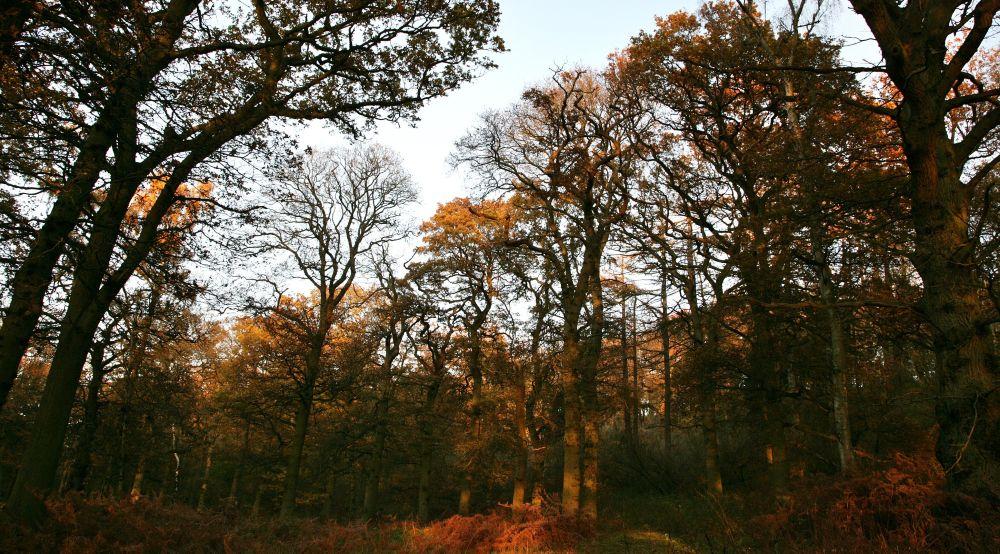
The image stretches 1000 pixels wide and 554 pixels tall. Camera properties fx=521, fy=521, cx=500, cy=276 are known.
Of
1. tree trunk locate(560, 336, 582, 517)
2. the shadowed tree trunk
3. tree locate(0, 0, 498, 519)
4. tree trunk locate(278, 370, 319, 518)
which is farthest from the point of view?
tree trunk locate(278, 370, 319, 518)

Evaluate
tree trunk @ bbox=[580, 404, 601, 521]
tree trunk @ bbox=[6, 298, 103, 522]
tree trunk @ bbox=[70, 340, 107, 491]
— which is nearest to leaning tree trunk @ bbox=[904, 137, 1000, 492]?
tree trunk @ bbox=[580, 404, 601, 521]

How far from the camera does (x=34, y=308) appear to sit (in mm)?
5270

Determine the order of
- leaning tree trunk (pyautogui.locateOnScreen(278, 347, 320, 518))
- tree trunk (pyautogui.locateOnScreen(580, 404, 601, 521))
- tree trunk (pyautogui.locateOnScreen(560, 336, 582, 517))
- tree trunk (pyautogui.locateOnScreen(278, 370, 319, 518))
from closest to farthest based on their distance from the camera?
tree trunk (pyautogui.locateOnScreen(560, 336, 582, 517))
tree trunk (pyautogui.locateOnScreen(580, 404, 601, 521))
tree trunk (pyautogui.locateOnScreen(278, 370, 319, 518))
leaning tree trunk (pyautogui.locateOnScreen(278, 347, 320, 518))

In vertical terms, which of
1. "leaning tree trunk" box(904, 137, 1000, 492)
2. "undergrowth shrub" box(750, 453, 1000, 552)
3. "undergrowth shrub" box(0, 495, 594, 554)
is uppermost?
"leaning tree trunk" box(904, 137, 1000, 492)

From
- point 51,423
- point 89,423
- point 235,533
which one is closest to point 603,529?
point 235,533

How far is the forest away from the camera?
5.68m

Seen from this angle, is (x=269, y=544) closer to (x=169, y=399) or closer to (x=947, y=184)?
(x=169, y=399)

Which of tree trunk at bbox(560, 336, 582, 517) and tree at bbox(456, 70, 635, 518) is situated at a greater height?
tree at bbox(456, 70, 635, 518)

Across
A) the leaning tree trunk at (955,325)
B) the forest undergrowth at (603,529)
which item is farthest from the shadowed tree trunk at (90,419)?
the leaning tree trunk at (955,325)

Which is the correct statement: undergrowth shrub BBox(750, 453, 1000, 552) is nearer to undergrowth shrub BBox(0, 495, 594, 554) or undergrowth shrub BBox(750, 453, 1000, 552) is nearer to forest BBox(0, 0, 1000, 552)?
forest BBox(0, 0, 1000, 552)

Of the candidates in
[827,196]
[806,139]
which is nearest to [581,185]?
[806,139]

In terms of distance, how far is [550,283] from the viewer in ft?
62.6

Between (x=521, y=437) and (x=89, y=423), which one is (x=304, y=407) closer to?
(x=89, y=423)

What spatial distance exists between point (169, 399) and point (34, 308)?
48.8 feet
